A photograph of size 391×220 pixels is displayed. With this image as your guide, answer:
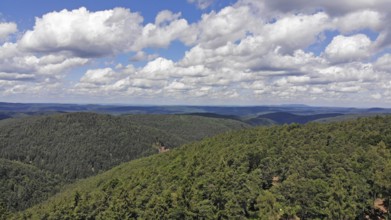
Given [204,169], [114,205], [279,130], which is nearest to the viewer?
[114,205]

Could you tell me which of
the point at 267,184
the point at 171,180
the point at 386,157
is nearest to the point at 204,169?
the point at 171,180

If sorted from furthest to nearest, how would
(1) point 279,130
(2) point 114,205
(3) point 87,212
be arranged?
(1) point 279,130 → (3) point 87,212 → (2) point 114,205

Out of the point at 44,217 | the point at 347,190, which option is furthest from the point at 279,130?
the point at 44,217

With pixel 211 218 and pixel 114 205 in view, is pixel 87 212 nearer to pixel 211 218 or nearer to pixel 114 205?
pixel 114 205

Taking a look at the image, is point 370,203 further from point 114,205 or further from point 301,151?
point 114,205

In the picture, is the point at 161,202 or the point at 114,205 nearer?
the point at 161,202

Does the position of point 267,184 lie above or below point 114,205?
above

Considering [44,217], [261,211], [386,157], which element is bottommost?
[44,217]
